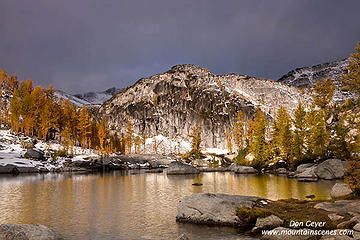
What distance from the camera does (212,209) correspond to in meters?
16.3

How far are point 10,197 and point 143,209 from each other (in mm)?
16279

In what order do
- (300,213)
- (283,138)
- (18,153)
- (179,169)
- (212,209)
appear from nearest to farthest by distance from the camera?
1. (300,213)
2. (212,209)
3. (283,138)
4. (179,169)
5. (18,153)

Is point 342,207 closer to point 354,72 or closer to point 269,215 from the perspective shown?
point 269,215

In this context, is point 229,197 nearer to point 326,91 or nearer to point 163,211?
point 163,211

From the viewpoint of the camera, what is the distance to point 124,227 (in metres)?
15.8

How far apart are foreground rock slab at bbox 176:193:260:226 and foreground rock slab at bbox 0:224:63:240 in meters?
7.90

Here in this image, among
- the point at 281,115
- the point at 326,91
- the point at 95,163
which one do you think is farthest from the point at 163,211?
the point at 95,163

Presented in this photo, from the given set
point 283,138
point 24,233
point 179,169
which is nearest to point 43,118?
point 179,169

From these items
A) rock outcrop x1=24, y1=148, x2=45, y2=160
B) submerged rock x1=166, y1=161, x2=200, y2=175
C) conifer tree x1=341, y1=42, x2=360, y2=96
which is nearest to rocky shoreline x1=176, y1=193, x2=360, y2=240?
conifer tree x1=341, y1=42, x2=360, y2=96

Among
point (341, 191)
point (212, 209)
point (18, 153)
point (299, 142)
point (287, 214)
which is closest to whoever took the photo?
point (287, 214)

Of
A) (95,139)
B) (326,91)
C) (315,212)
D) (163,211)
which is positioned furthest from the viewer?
(95,139)

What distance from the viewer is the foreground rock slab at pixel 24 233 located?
10.8m

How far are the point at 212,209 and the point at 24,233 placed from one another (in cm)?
1044

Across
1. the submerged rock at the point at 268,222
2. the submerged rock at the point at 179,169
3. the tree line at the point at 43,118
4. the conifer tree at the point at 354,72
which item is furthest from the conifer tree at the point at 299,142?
the tree line at the point at 43,118
